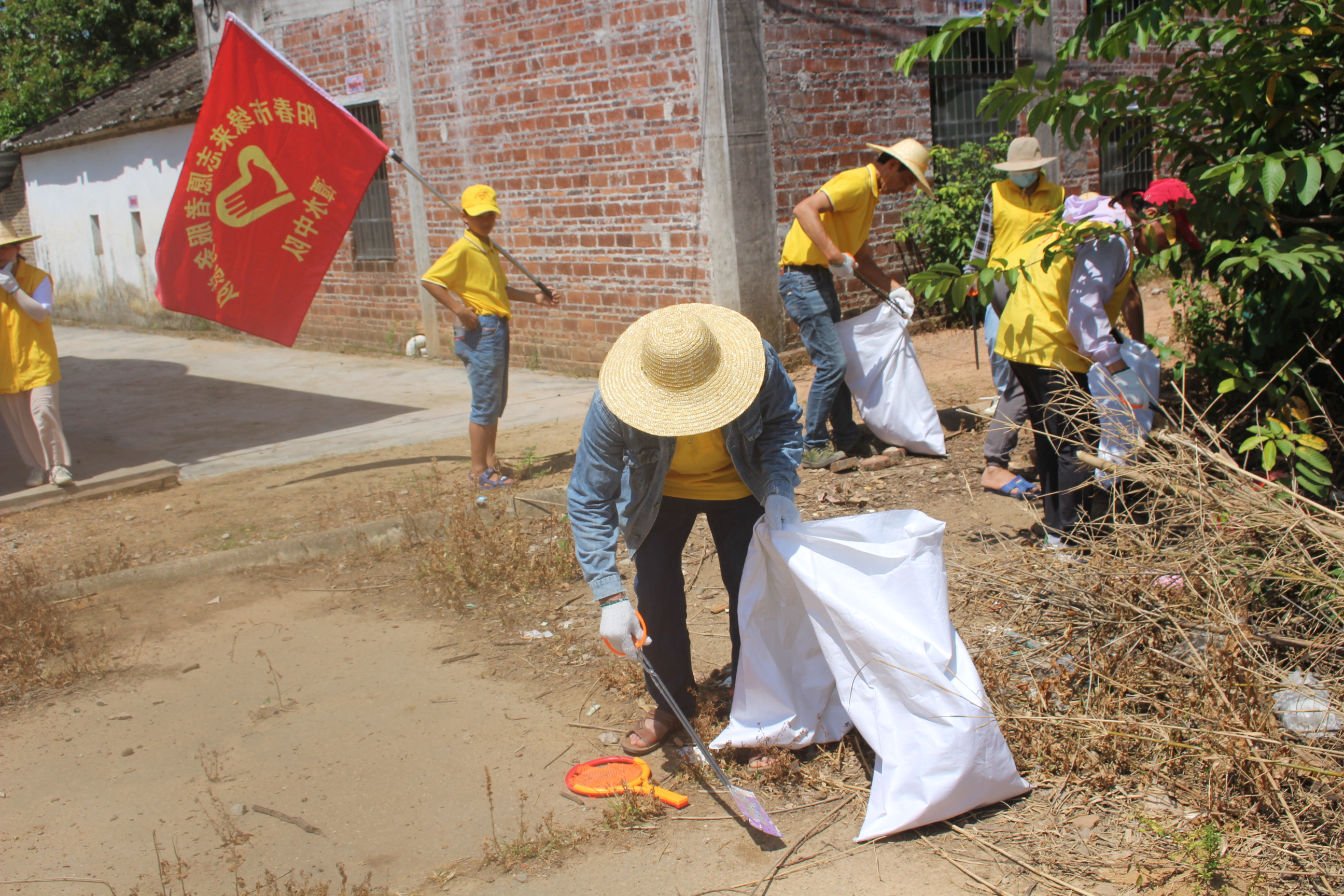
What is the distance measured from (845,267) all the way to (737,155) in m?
3.07

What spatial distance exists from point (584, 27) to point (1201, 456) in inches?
277

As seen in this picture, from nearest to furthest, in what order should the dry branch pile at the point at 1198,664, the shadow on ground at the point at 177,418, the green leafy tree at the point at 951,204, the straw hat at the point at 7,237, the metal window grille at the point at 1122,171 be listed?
the dry branch pile at the point at 1198,664 < the straw hat at the point at 7,237 < the shadow on ground at the point at 177,418 < the green leafy tree at the point at 951,204 < the metal window grille at the point at 1122,171

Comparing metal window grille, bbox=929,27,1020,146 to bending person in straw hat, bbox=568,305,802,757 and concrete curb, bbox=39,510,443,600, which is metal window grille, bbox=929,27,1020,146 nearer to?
concrete curb, bbox=39,510,443,600

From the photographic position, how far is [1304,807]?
2578mm

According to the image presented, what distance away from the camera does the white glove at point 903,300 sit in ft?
20.1

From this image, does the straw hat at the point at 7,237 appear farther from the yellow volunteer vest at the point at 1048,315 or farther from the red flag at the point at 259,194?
the yellow volunteer vest at the point at 1048,315

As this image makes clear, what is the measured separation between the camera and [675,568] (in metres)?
3.32

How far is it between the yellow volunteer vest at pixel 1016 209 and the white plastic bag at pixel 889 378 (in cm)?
79

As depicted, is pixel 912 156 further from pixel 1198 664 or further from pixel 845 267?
pixel 1198 664

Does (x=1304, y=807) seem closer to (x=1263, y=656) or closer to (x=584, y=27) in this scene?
(x=1263, y=656)

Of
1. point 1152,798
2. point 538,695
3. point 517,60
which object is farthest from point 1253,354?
point 517,60

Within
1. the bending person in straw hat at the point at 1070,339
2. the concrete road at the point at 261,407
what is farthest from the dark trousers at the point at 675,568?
the concrete road at the point at 261,407

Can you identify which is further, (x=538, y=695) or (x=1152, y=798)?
(x=538, y=695)

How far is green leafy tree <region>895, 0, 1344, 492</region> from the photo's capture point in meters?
Answer: 3.49
